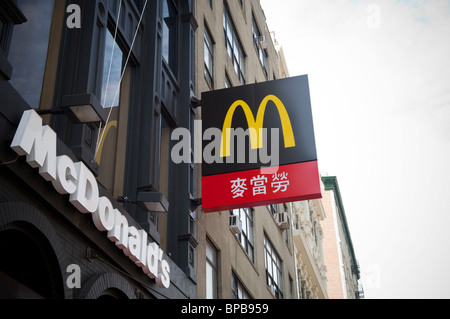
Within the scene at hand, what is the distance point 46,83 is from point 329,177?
64.5m

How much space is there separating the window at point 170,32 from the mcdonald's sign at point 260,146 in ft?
7.56

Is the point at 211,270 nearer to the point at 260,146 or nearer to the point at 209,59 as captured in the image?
the point at 260,146

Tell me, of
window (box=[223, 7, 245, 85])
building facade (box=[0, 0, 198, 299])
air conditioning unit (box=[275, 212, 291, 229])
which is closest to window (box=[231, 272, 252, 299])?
building facade (box=[0, 0, 198, 299])

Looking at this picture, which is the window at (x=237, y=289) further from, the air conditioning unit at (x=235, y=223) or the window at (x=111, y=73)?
the window at (x=111, y=73)

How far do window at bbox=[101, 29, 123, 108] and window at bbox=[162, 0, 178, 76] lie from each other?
13.1 feet

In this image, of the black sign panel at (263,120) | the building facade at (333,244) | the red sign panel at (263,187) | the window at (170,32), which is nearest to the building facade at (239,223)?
the window at (170,32)

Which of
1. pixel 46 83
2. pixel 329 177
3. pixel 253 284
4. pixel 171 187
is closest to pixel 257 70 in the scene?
pixel 253 284

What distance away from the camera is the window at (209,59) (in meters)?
21.3

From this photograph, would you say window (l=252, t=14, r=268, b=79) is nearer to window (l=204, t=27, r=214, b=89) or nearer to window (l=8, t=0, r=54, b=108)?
window (l=204, t=27, r=214, b=89)

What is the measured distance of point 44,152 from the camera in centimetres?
834

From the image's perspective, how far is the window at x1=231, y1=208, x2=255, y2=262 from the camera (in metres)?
22.8
